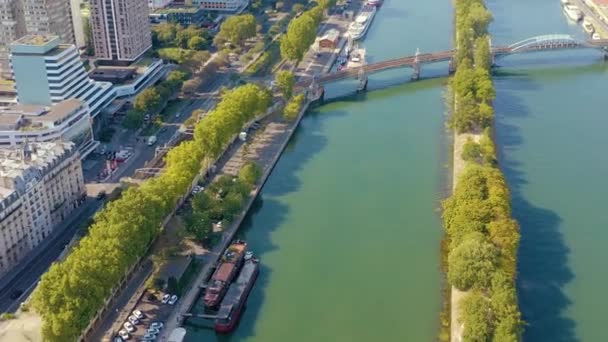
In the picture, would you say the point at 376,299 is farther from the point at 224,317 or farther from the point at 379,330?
the point at 224,317

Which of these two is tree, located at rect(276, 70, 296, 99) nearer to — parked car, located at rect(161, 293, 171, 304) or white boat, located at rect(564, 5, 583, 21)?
parked car, located at rect(161, 293, 171, 304)

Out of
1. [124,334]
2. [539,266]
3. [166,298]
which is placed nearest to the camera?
[124,334]

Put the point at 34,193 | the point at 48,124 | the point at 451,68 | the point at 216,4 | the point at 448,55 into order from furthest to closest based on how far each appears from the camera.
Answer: the point at 216,4
the point at 448,55
the point at 451,68
the point at 48,124
the point at 34,193

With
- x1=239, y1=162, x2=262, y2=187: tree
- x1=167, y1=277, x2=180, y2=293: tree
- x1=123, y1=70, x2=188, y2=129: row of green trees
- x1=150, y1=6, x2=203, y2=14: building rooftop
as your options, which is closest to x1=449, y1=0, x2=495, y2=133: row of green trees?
x1=239, y1=162, x2=262, y2=187: tree

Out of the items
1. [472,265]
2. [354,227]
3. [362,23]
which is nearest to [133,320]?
[354,227]

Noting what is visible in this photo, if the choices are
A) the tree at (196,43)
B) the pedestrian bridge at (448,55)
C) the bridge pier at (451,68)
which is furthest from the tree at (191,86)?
the bridge pier at (451,68)

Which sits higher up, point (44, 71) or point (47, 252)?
point (44, 71)

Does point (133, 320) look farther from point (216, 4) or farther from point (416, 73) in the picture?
point (216, 4)

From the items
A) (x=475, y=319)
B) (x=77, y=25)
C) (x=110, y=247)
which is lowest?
(x=475, y=319)
